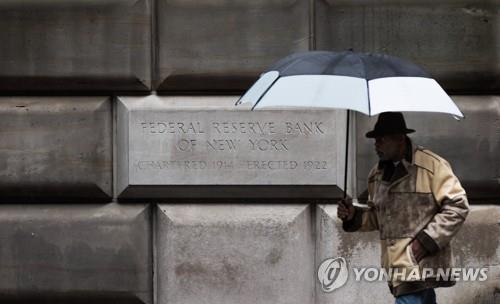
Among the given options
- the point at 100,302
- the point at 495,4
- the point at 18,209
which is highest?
the point at 495,4

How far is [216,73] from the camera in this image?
20.7 ft

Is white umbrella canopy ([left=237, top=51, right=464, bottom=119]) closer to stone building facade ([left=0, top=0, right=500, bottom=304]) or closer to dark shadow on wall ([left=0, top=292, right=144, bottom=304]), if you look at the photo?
stone building facade ([left=0, top=0, right=500, bottom=304])

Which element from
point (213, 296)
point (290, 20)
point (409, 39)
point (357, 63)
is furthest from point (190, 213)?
point (357, 63)

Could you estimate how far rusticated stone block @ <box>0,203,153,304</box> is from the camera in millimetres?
6348

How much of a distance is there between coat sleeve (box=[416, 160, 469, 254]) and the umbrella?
37 cm

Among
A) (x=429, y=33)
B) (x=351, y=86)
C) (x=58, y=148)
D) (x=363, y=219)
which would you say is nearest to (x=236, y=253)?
(x=58, y=148)

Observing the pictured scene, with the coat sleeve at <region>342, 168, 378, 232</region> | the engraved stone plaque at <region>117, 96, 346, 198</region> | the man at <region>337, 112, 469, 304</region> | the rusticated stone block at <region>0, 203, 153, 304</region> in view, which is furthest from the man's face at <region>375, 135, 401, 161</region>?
the rusticated stone block at <region>0, 203, 153, 304</region>

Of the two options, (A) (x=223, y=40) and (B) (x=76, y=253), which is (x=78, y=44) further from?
(B) (x=76, y=253)

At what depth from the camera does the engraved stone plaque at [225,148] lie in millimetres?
6277

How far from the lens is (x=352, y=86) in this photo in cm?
409

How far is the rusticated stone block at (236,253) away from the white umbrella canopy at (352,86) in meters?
2.02

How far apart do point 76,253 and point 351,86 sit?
3011mm

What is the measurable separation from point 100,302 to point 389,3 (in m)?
2.89

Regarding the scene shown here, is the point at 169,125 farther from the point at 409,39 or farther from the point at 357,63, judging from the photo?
the point at 357,63
